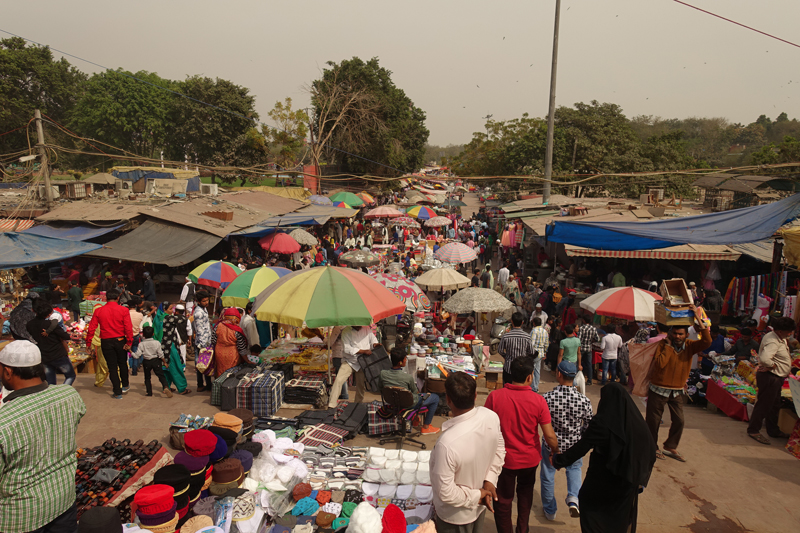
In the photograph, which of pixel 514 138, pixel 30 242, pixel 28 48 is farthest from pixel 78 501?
pixel 28 48

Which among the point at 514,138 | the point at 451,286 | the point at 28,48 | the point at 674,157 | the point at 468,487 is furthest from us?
the point at 28,48

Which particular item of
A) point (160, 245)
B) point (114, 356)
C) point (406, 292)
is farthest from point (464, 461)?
point (160, 245)

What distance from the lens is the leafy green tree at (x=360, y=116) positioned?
105ft

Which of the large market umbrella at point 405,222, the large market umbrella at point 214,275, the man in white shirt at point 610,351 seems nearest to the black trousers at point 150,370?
the large market umbrella at point 214,275

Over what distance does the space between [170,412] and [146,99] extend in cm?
4978

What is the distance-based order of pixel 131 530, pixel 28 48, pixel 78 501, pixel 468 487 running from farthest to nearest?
pixel 28 48 < pixel 78 501 < pixel 131 530 < pixel 468 487

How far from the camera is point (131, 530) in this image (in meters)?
3.32

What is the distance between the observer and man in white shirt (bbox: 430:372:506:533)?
Answer: 277 centimetres

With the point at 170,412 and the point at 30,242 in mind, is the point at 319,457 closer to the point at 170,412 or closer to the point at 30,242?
the point at 170,412

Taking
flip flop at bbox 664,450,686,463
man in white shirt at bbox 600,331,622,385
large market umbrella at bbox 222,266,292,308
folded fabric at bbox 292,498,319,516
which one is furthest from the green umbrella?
folded fabric at bbox 292,498,319,516

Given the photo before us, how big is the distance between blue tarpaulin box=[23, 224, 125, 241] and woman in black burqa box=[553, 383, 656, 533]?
47.8 feet

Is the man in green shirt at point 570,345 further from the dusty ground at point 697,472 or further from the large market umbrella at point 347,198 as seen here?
the large market umbrella at point 347,198

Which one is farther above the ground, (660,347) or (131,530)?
(660,347)

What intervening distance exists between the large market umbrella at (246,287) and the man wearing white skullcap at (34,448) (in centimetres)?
463
